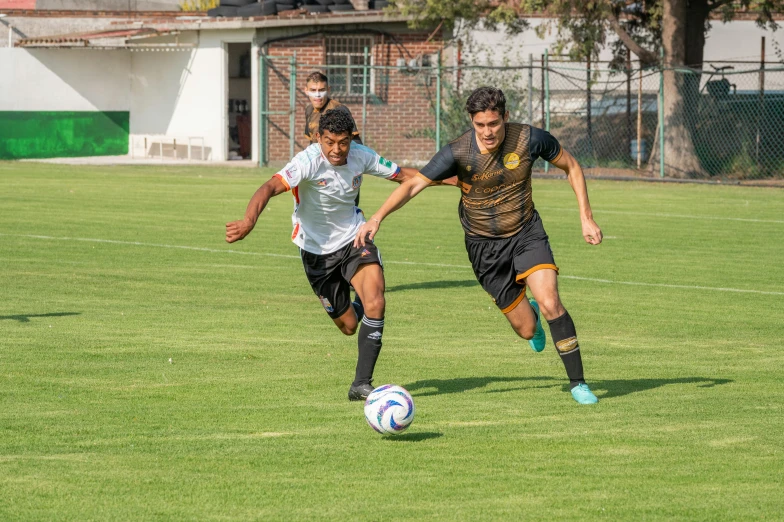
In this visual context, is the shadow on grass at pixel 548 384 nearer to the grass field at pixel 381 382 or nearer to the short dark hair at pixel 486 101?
the grass field at pixel 381 382

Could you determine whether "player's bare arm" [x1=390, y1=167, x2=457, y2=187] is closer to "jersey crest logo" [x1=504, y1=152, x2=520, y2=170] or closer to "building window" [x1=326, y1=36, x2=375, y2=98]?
"jersey crest logo" [x1=504, y1=152, x2=520, y2=170]

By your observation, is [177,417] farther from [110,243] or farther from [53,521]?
[110,243]

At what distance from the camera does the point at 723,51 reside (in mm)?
44406

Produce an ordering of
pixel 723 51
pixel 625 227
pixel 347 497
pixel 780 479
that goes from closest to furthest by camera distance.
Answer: pixel 347 497
pixel 780 479
pixel 625 227
pixel 723 51

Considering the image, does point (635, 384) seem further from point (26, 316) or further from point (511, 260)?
point (26, 316)

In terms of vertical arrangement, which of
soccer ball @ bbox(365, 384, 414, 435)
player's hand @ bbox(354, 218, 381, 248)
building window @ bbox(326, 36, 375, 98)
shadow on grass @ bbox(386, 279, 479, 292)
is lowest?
shadow on grass @ bbox(386, 279, 479, 292)

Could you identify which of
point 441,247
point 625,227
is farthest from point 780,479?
point 625,227

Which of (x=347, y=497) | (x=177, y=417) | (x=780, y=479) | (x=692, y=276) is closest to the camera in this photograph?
(x=347, y=497)

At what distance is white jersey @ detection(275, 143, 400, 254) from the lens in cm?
870

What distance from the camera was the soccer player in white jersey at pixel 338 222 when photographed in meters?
8.30

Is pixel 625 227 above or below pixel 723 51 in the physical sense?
below

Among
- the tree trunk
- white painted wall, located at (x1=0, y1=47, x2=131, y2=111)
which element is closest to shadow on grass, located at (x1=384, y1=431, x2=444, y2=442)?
the tree trunk

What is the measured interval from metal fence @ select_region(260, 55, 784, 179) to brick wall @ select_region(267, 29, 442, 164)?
4 centimetres

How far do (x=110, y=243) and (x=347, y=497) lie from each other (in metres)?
12.4
